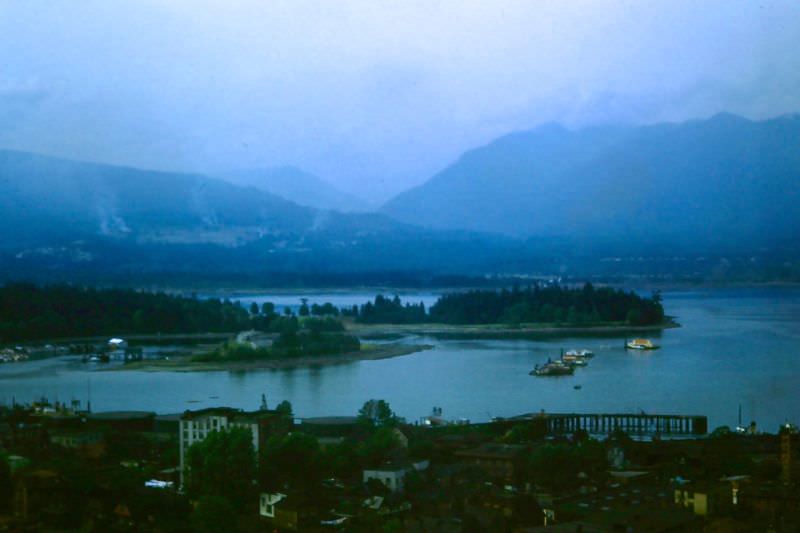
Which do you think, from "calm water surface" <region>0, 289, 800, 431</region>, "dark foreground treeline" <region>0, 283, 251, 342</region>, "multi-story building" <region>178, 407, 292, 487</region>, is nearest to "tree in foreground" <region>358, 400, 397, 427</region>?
"calm water surface" <region>0, 289, 800, 431</region>

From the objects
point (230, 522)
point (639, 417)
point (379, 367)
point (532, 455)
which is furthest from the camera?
point (379, 367)

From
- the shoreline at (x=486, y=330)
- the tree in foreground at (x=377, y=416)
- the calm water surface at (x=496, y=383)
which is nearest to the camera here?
the tree in foreground at (x=377, y=416)

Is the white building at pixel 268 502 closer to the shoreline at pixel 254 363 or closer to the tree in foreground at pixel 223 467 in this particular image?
the tree in foreground at pixel 223 467

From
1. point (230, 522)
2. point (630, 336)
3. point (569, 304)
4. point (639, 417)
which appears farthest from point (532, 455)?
point (569, 304)

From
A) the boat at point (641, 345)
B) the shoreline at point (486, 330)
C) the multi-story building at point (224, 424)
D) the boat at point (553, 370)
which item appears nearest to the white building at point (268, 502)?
the multi-story building at point (224, 424)

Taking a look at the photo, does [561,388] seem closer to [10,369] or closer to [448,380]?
[448,380]
